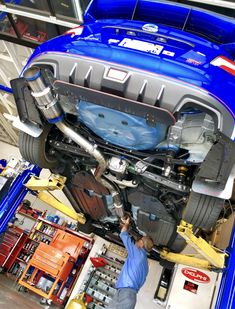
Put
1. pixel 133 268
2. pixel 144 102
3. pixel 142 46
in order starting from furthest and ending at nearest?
pixel 133 268
pixel 142 46
pixel 144 102

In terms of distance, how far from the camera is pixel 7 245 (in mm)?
6941

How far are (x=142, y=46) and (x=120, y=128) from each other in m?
0.54

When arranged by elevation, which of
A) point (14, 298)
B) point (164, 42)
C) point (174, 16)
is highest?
point (174, 16)

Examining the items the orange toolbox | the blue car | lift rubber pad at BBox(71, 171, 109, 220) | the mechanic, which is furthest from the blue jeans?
the orange toolbox

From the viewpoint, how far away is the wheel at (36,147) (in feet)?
8.54

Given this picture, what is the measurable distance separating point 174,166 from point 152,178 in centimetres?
20

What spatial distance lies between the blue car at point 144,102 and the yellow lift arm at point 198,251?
0.22m

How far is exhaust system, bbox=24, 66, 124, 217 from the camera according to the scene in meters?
2.02

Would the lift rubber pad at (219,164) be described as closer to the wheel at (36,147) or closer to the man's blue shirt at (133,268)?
the wheel at (36,147)

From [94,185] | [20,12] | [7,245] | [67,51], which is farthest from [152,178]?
[7,245]

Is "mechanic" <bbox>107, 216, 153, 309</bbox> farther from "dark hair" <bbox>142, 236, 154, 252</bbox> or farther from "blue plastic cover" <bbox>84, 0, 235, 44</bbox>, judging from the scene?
"blue plastic cover" <bbox>84, 0, 235, 44</bbox>

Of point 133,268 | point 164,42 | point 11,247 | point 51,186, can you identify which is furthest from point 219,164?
point 11,247

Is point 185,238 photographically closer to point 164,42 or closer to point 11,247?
point 164,42

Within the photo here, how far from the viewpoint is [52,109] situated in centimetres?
220
